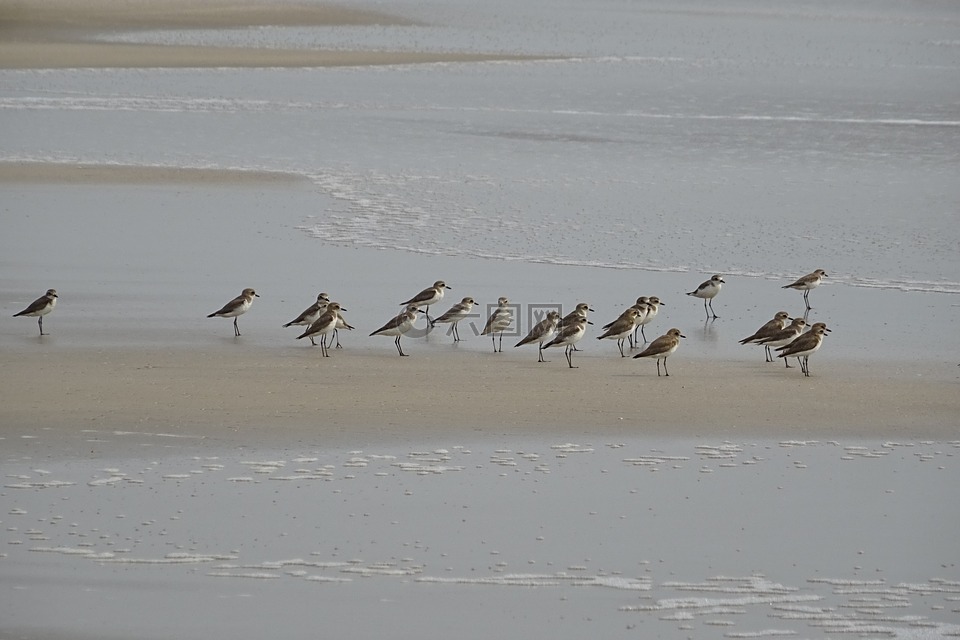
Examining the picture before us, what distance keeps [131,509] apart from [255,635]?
6.56ft

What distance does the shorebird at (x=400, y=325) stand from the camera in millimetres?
13320

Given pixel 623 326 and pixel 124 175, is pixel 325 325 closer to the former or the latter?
pixel 623 326

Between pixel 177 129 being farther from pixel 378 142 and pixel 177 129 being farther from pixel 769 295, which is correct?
pixel 769 295

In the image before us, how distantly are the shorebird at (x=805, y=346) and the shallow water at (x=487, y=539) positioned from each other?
2.13 m

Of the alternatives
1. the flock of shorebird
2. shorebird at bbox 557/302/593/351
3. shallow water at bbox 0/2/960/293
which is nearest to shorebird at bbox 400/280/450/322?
the flock of shorebird

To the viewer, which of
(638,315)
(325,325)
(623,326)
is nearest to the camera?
(325,325)

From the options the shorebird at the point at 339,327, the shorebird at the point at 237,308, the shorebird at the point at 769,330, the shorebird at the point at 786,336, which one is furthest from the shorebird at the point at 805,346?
the shorebird at the point at 237,308

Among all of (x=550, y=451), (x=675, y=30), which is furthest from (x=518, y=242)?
(x=675, y=30)

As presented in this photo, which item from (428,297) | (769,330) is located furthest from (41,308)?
(769,330)

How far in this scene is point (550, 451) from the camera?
10.3 metres

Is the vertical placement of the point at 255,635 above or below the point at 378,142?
below

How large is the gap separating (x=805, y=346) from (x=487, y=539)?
503 cm

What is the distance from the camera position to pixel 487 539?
855 cm

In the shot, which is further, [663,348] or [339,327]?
[339,327]
